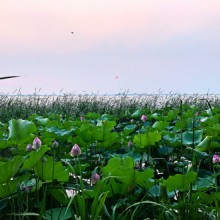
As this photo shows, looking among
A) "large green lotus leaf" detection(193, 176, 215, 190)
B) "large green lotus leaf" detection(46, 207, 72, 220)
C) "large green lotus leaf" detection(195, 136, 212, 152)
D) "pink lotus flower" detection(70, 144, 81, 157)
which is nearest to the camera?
"large green lotus leaf" detection(46, 207, 72, 220)

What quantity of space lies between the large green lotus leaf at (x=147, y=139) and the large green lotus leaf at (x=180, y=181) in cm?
42

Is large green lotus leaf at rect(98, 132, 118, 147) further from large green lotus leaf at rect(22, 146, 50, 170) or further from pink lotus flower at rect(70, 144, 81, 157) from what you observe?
large green lotus leaf at rect(22, 146, 50, 170)

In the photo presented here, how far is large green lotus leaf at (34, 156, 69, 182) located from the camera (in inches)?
59.9

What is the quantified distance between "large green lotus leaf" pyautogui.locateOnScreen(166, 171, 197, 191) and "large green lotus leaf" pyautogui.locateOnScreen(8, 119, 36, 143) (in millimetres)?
659

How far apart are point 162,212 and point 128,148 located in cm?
81

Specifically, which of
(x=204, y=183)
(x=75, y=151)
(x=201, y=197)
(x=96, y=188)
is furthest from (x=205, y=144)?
(x=96, y=188)

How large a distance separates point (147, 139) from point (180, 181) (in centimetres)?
46

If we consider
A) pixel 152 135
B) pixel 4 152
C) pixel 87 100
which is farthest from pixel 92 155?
pixel 87 100

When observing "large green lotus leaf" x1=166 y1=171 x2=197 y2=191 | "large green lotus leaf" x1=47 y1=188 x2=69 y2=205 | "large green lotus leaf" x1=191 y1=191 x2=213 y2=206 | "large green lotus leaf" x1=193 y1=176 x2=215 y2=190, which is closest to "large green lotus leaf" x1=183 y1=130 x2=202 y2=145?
"large green lotus leaf" x1=193 y1=176 x2=215 y2=190

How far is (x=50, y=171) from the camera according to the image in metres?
1.54

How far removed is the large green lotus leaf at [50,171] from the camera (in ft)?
4.99

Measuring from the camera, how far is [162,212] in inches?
61.7

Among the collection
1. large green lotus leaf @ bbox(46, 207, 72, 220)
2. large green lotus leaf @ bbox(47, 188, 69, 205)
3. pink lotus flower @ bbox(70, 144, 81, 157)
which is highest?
pink lotus flower @ bbox(70, 144, 81, 157)

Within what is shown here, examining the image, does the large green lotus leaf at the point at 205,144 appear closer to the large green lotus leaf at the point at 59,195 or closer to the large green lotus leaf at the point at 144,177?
the large green lotus leaf at the point at 144,177
